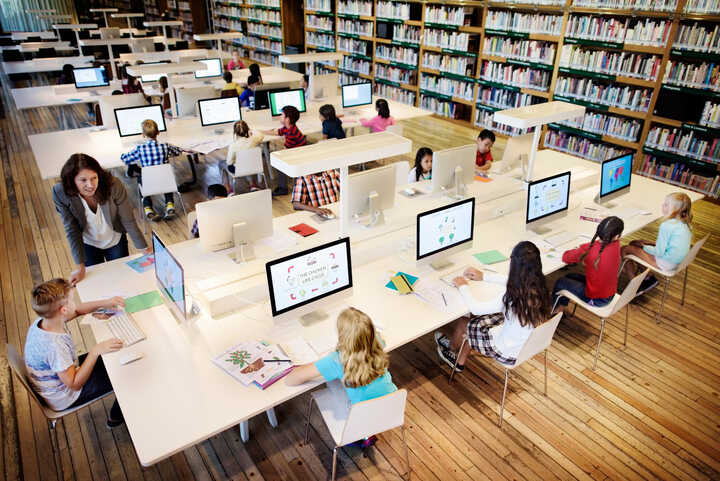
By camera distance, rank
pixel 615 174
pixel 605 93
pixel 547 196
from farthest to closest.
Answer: pixel 605 93
pixel 615 174
pixel 547 196

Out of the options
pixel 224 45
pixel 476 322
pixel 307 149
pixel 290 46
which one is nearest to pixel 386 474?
pixel 476 322

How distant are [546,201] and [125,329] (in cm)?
291

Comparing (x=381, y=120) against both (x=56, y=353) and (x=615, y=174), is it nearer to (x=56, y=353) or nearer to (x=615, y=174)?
(x=615, y=174)

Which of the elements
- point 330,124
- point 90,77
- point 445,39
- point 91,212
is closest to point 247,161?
point 330,124

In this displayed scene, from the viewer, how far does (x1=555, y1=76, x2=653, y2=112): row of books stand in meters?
6.15

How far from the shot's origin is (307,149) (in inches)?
104

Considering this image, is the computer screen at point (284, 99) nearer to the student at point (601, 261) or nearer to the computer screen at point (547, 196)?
the computer screen at point (547, 196)

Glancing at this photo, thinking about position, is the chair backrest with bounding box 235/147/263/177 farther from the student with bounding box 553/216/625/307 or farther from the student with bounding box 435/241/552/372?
the student with bounding box 553/216/625/307

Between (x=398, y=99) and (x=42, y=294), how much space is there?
8.39m

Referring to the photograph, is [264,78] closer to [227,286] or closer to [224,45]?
[227,286]

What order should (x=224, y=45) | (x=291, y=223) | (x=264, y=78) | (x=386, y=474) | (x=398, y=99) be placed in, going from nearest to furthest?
1. (x=386, y=474)
2. (x=291, y=223)
3. (x=264, y=78)
4. (x=398, y=99)
5. (x=224, y=45)

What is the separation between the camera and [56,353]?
7.29ft

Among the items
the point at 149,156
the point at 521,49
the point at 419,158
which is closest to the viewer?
the point at 419,158

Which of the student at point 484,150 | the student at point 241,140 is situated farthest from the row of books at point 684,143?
the student at point 241,140
